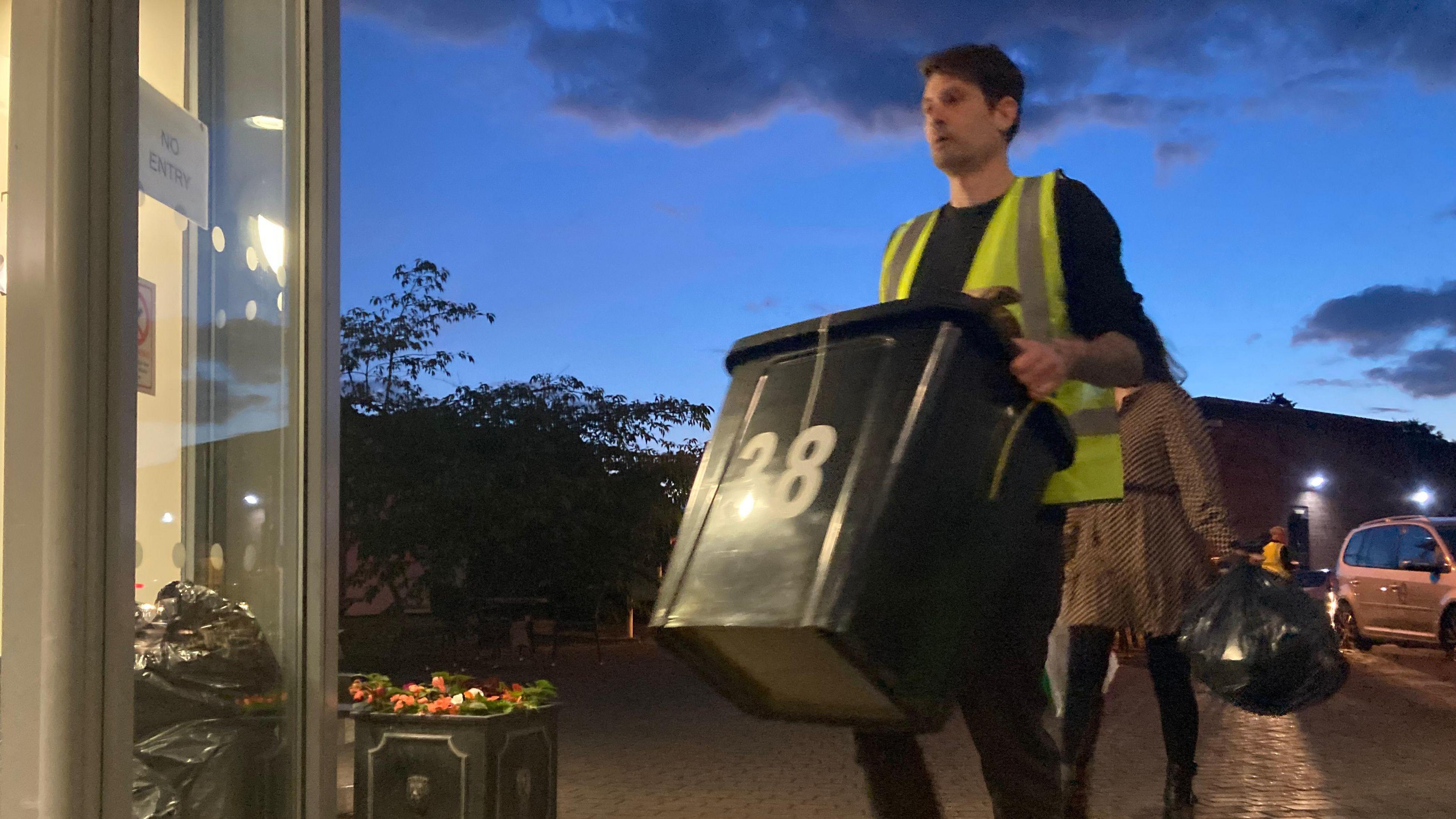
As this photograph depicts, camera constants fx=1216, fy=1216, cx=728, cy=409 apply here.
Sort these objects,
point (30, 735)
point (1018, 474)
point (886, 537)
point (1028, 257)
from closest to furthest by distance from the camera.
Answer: point (30, 735), point (886, 537), point (1018, 474), point (1028, 257)

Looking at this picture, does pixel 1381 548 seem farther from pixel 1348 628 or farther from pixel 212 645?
pixel 212 645

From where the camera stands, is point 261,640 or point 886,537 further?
point 261,640

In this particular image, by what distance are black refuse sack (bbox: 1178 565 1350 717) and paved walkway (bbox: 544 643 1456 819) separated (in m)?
0.15

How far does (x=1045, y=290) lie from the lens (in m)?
2.11

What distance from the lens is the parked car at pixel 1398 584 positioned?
2520 millimetres

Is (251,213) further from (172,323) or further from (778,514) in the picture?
(778,514)

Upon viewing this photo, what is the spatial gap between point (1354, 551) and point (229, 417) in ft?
7.40

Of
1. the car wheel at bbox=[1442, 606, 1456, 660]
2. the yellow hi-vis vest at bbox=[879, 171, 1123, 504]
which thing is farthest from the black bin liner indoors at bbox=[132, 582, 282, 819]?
the car wheel at bbox=[1442, 606, 1456, 660]

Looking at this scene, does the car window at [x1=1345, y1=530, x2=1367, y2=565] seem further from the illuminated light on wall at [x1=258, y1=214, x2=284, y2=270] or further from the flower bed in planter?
the illuminated light on wall at [x1=258, y1=214, x2=284, y2=270]

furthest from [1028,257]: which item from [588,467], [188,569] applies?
[588,467]

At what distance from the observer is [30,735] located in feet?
5.57

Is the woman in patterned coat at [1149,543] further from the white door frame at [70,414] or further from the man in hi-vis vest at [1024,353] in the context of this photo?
the white door frame at [70,414]

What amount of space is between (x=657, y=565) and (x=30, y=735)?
1089 mm

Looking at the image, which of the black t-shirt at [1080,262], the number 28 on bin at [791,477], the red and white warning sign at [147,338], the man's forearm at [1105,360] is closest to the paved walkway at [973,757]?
A: the number 28 on bin at [791,477]
